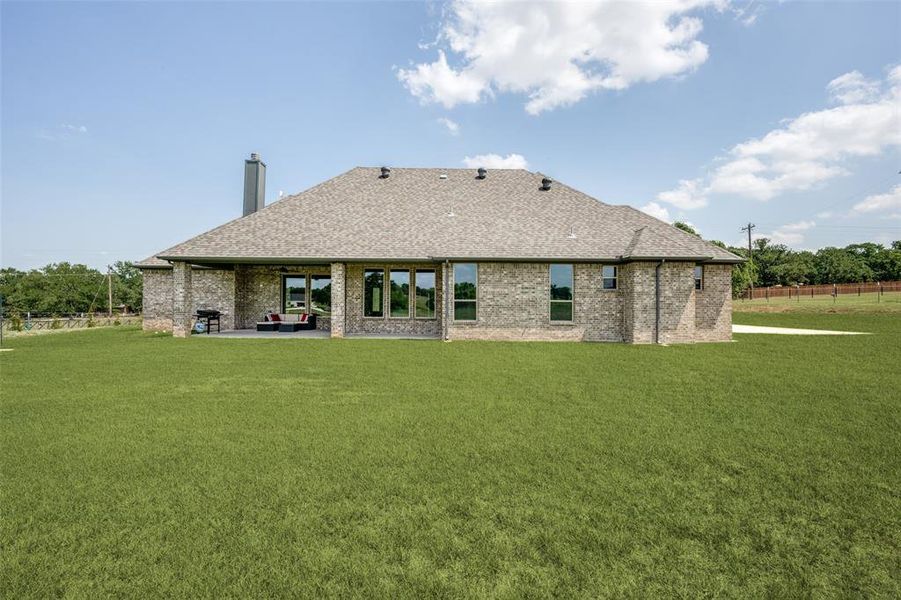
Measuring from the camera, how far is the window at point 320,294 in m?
19.0

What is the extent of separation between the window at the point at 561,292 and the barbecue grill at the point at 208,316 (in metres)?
13.9

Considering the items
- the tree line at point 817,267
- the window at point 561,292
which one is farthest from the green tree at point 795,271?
the window at point 561,292

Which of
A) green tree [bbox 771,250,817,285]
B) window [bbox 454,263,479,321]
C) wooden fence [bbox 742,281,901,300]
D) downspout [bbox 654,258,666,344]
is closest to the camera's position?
downspout [bbox 654,258,666,344]

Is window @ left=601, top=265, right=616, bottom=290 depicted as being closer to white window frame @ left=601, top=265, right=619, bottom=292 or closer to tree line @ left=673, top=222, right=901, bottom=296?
white window frame @ left=601, top=265, right=619, bottom=292

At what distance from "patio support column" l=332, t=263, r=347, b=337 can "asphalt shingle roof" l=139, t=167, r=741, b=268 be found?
58cm

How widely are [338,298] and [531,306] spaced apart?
7.43 m

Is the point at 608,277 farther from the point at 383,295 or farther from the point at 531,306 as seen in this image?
the point at 383,295

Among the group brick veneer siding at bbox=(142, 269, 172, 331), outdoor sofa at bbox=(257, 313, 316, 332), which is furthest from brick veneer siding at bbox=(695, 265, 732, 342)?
brick veneer siding at bbox=(142, 269, 172, 331)

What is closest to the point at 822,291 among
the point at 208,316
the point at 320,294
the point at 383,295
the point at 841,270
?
the point at 841,270

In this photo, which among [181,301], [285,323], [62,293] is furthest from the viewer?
[62,293]

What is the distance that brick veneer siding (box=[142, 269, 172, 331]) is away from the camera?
18.9 metres

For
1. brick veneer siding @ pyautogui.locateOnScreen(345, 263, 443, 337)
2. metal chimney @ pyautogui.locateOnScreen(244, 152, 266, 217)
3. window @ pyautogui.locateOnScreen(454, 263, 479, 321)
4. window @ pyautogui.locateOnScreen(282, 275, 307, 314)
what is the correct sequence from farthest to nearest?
1. metal chimney @ pyautogui.locateOnScreen(244, 152, 266, 217)
2. window @ pyautogui.locateOnScreen(282, 275, 307, 314)
3. brick veneer siding @ pyautogui.locateOnScreen(345, 263, 443, 337)
4. window @ pyautogui.locateOnScreen(454, 263, 479, 321)

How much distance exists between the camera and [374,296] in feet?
58.4

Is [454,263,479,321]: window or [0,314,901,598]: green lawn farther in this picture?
[454,263,479,321]: window
